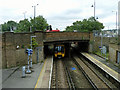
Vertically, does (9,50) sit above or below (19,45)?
below

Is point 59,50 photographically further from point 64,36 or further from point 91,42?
point 91,42

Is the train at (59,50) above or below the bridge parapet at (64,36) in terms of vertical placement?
below

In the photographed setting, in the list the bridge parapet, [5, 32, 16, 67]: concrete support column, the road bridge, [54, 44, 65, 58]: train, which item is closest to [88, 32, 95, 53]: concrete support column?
the bridge parapet

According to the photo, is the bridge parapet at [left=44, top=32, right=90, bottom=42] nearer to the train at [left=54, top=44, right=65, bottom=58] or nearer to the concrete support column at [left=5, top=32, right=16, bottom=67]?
the train at [left=54, top=44, right=65, bottom=58]

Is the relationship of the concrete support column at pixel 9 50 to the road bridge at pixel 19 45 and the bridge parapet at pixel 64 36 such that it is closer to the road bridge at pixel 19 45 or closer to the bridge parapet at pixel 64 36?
the road bridge at pixel 19 45

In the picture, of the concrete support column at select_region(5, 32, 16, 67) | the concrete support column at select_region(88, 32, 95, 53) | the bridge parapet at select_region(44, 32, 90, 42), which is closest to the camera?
the concrete support column at select_region(5, 32, 16, 67)

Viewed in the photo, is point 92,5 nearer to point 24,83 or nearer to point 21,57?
point 21,57

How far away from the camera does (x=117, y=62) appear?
16.8 meters

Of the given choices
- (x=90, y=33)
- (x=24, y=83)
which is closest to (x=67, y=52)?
(x=90, y=33)

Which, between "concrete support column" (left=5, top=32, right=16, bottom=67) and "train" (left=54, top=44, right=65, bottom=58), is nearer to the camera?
"concrete support column" (left=5, top=32, right=16, bottom=67)

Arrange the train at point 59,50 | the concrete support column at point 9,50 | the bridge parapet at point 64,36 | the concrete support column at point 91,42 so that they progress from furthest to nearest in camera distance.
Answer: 1. the concrete support column at point 91,42
2. the train at point 59,50
3. the bridge parapet at point 64,36
4. the concrete support column at point 9,50

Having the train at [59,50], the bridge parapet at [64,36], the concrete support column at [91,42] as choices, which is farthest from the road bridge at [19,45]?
the concrete support column at [91,42]

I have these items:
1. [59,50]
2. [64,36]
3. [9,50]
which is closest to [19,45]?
[9,50]

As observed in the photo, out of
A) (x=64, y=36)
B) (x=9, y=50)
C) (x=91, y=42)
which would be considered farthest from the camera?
(x=91, y=42)
